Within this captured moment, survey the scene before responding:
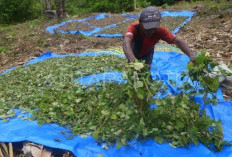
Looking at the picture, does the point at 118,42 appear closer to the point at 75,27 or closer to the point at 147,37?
the point at 75,27

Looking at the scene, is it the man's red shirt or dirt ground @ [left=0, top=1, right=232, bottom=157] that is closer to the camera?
the man's red shirt

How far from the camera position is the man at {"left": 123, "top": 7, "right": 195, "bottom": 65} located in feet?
8.15

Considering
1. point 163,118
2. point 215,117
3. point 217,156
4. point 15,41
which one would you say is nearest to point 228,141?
point 217,156

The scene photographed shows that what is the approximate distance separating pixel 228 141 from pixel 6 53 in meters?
6.93

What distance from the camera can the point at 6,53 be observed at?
7320 millimetres

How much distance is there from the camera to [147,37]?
2.88 meters

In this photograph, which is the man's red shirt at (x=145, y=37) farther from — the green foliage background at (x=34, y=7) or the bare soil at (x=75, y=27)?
the green foliage background at (x=34, y=7)

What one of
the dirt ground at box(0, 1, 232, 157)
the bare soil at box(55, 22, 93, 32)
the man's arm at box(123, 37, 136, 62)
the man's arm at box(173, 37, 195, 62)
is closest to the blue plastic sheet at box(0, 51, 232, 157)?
the man's arm at box(123, 37, 136, 62)

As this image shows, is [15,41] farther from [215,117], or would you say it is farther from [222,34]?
[215,117]

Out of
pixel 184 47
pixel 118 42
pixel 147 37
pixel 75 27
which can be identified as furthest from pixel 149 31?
pixel 75 27

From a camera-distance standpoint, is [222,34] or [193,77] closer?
[193,77]

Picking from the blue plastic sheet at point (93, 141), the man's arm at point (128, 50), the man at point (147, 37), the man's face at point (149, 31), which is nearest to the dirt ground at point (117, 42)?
the man at point (147, 37)

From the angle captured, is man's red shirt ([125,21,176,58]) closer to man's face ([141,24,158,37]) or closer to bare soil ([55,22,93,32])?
man's face ([141,24,158,37])

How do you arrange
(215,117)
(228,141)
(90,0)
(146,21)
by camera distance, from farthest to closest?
1. (90,0)
2. (215,117)
3. (146,21)
4. (228,141)
